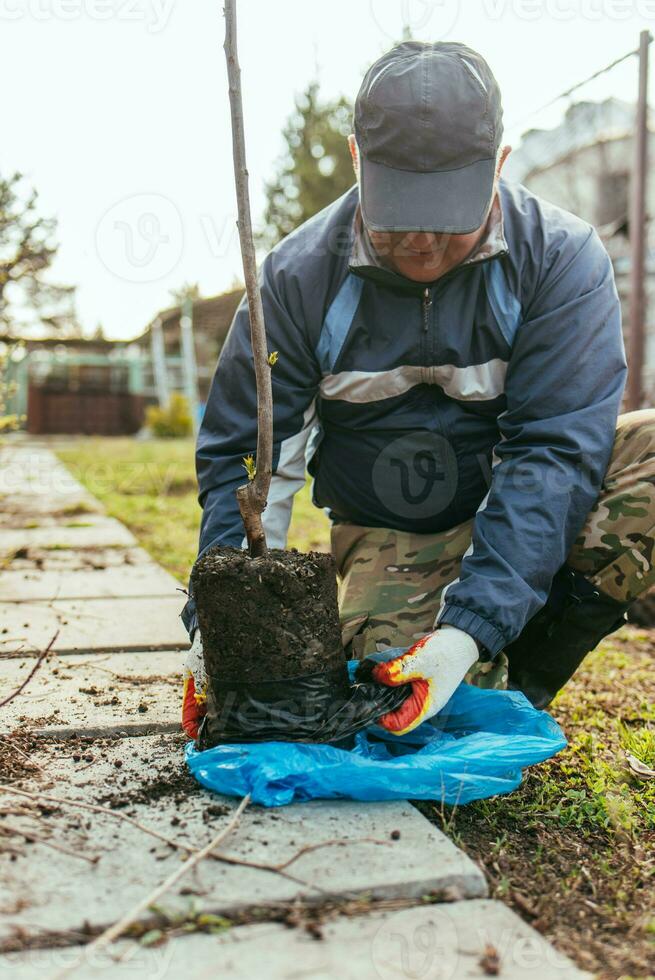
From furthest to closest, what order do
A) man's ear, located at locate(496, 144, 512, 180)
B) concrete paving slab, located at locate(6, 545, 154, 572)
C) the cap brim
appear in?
1. concrete paving slab, located at locate(6, 545, 154, 572)
2. man's ear, located at locate(496, 144, 512, 180)
3. the cap brim

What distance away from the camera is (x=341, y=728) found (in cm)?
169

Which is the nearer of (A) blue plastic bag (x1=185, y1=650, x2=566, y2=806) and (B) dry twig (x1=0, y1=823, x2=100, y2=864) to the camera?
(B) dry twig (x1=0, y1=823, x2=100, y2=864)

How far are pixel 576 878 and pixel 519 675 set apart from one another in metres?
0.82

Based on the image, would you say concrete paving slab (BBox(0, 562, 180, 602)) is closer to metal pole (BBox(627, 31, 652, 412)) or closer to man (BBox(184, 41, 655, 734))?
man (BBox(184, 41, 655, 734))

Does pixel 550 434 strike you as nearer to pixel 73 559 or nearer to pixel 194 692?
pixel 194 692

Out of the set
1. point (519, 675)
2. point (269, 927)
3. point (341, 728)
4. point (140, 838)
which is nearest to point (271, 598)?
→ point (341, 728)

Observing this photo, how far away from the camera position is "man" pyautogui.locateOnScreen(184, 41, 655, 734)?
1.90 m

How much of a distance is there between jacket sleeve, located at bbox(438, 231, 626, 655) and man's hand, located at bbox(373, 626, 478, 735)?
0.34 feet

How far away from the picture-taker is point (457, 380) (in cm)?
216

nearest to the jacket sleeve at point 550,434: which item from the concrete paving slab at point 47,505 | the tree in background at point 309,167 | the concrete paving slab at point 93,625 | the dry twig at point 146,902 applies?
the dry twig at point 146,902

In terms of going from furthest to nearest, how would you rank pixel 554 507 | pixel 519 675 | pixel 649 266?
pixel 649 266 → pixel 519 675 → pixel 554 507

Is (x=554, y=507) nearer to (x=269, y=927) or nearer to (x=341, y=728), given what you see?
(x=341, y=728)

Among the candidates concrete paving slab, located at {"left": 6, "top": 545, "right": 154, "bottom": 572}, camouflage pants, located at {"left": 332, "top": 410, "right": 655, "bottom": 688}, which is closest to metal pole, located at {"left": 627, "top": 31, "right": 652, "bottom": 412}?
camouflage pants, located at {"left": 332, "top": 410, "right": 655, "bottom": 688}

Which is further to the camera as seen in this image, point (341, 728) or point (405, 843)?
point (341, 728)
